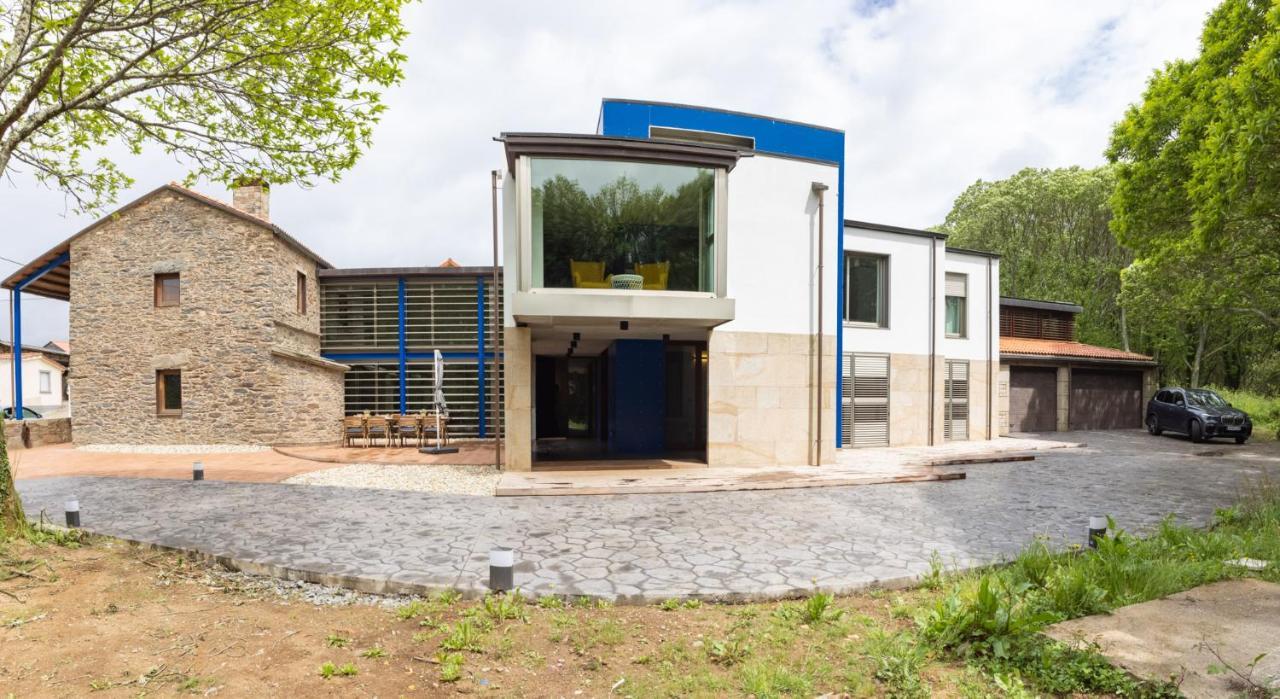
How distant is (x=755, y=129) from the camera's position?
45.4 ft

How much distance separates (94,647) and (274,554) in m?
2.05

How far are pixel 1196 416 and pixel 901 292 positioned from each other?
11670 mm

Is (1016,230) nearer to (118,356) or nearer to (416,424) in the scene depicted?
(416,424)

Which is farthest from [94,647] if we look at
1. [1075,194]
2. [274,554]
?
[1075,194]

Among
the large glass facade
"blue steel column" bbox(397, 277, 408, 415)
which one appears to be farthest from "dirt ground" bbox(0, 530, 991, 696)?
"blue steel column" bbox(397, 277, 408, 415)

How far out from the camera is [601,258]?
423 inches

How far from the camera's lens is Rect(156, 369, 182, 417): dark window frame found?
17094mm

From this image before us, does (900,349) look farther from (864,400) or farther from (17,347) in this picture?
(17,347)

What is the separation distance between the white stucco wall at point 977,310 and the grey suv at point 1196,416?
6.88 meters

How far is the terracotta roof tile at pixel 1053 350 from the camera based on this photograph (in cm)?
2165

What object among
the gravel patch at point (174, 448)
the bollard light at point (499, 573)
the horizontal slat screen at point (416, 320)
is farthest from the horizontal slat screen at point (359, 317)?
the bollard light at point (499, 573)

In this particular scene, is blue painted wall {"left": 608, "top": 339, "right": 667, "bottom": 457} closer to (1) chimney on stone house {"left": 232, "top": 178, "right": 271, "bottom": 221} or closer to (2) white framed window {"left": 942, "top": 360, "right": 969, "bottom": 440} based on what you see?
(2) white framed window {"left": 942, "top": 360, "right": 969, "bottom": 440}

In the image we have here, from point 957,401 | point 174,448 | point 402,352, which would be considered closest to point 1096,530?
point 957,401

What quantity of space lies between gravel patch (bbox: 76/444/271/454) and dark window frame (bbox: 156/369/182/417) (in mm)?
971
